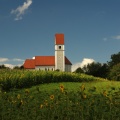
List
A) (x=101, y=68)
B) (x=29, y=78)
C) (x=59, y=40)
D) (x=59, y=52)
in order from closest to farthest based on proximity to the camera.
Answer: (x=29, y=78) < (x=101, y=68) < (x=59, y=40) < (x=59, y=52)

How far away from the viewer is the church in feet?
331

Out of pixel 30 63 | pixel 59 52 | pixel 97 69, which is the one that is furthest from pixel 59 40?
pixel 97 69

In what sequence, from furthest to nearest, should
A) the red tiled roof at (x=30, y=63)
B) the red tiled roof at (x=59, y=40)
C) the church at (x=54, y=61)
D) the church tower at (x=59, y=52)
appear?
the red tiled roof at (x=59, y=40)
the church tower at (x=59, y=52)
the church at (x=54, y=61)
the red tiled roof at (x=30, y=63)

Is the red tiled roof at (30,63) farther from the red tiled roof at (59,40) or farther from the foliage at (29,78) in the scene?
the foliage at (29,78)

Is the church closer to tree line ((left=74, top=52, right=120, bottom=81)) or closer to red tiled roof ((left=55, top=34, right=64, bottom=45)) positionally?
red tiled roof ((left=55, top=34, right=64, bottom=45))

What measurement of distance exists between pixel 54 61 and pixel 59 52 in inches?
112

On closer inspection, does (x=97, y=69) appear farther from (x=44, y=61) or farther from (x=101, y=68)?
(x=44, y=61)

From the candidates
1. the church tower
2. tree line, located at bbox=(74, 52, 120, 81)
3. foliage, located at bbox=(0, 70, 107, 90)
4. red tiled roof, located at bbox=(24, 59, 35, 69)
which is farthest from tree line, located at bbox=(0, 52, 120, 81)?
foliage, located at bbox=(0, 70, 107, 90)

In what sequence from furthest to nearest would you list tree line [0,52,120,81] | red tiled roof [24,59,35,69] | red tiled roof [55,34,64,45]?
red tiled roof [55,34,64,45], red tiled roof [24,59,35,69], tree line [0,52,120,81]

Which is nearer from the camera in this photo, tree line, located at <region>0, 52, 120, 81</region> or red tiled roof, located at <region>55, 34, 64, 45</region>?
tree line, located at <region>0, 52, 120, 81</region>

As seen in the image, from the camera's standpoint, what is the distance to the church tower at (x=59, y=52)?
101 m

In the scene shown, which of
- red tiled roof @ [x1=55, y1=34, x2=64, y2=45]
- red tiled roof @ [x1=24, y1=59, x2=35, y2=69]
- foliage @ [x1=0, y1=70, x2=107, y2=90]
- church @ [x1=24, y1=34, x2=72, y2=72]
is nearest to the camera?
foliage @ [x1=0, y1=70, x2=107, y2=90]

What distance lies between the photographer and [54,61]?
10238cm

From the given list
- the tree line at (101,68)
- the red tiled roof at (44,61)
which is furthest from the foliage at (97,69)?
the red tiled roof at (44,61)
